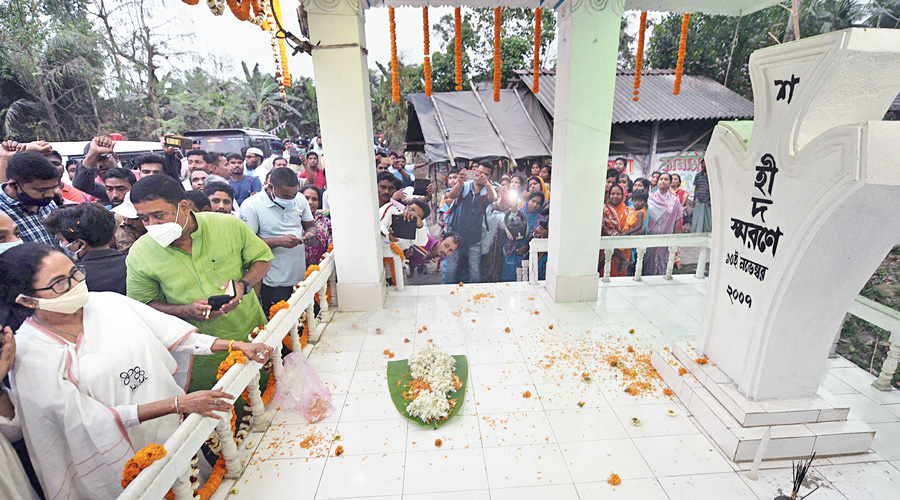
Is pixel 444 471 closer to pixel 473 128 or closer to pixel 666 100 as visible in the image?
pixel 473 128

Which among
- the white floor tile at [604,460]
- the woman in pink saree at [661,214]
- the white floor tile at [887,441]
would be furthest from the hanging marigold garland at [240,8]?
the woman in pink saree at [661,214]

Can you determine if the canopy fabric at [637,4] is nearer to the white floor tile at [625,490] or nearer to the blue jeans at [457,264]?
the blue jeans at [457,264]

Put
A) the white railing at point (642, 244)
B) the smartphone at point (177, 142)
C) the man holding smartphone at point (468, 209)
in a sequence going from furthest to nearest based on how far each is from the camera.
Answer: the man holding smartphone at point (468, 209) < the white railing at point (642, 244) < the smartphone at point (177, 142)

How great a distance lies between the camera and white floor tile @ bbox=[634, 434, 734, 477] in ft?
7.19

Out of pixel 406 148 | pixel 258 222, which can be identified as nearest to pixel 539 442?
pixel 258 222

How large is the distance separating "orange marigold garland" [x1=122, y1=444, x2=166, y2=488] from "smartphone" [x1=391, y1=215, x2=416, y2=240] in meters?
3.71

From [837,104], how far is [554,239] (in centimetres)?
260

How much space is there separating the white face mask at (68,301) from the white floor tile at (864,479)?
3.89 metres

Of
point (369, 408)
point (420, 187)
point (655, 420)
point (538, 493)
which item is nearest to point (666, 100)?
point (420, 187)

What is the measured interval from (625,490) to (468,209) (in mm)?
4054

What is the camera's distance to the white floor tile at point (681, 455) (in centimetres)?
219

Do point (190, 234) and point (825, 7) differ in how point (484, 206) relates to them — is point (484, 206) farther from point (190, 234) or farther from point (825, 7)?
point (825, 7)

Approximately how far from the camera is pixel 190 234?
239 centimetres

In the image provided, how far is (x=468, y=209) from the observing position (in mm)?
5555
